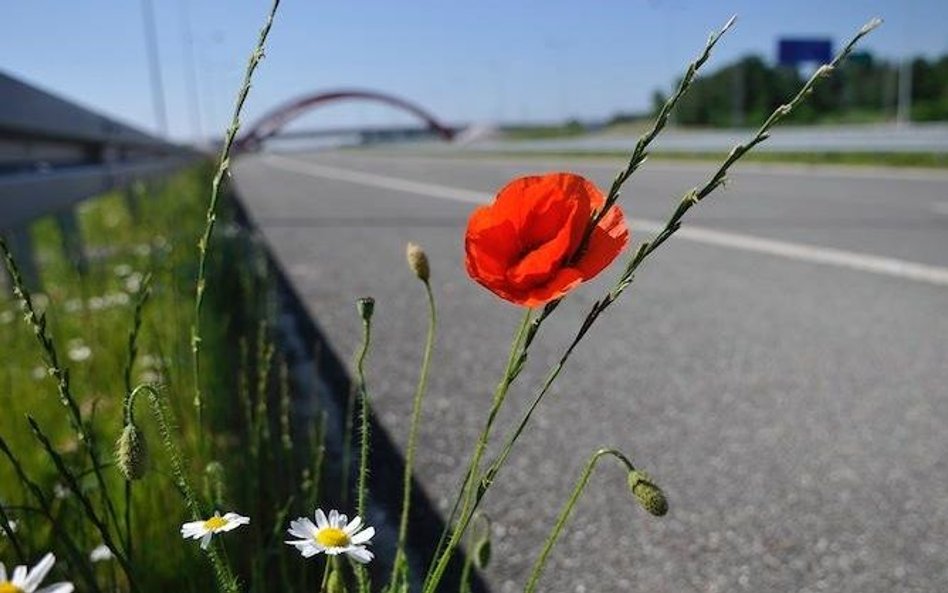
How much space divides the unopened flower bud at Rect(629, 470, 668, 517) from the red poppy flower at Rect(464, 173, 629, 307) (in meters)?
0.23

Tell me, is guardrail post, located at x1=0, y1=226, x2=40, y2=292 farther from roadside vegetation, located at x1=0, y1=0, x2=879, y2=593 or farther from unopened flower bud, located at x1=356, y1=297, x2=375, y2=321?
unopened flower bud, located at x1=356, y1=297, x2=375, y2=321

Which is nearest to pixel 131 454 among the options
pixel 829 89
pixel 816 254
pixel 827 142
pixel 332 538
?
pixel 332 538

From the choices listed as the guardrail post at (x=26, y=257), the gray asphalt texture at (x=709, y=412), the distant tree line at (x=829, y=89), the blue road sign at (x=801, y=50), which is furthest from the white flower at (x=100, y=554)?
the distant tree line at (x=829, y=89)

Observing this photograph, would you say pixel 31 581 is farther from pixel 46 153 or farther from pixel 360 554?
pixel 46 153

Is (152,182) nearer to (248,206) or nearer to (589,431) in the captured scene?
(248,206)

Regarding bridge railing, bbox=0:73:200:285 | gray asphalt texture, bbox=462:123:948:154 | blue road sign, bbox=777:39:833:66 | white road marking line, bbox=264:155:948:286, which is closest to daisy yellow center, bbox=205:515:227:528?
bridge railing, bbox=0:73:200:285

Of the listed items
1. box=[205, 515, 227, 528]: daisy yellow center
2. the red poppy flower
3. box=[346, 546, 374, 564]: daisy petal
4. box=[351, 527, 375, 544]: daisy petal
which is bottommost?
box=[351, 527, 375, 544]: daisy petal

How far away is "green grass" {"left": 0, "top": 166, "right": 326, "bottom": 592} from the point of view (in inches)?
57.2

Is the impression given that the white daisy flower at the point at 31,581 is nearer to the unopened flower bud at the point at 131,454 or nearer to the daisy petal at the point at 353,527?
the unopened flower bud at the point at 131,454

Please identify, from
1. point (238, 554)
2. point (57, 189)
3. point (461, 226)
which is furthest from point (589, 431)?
point (461, 226)

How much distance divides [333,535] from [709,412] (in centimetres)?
187

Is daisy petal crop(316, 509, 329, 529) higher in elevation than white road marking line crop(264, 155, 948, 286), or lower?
higher

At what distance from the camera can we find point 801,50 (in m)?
27.4

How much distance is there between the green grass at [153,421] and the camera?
145cm
